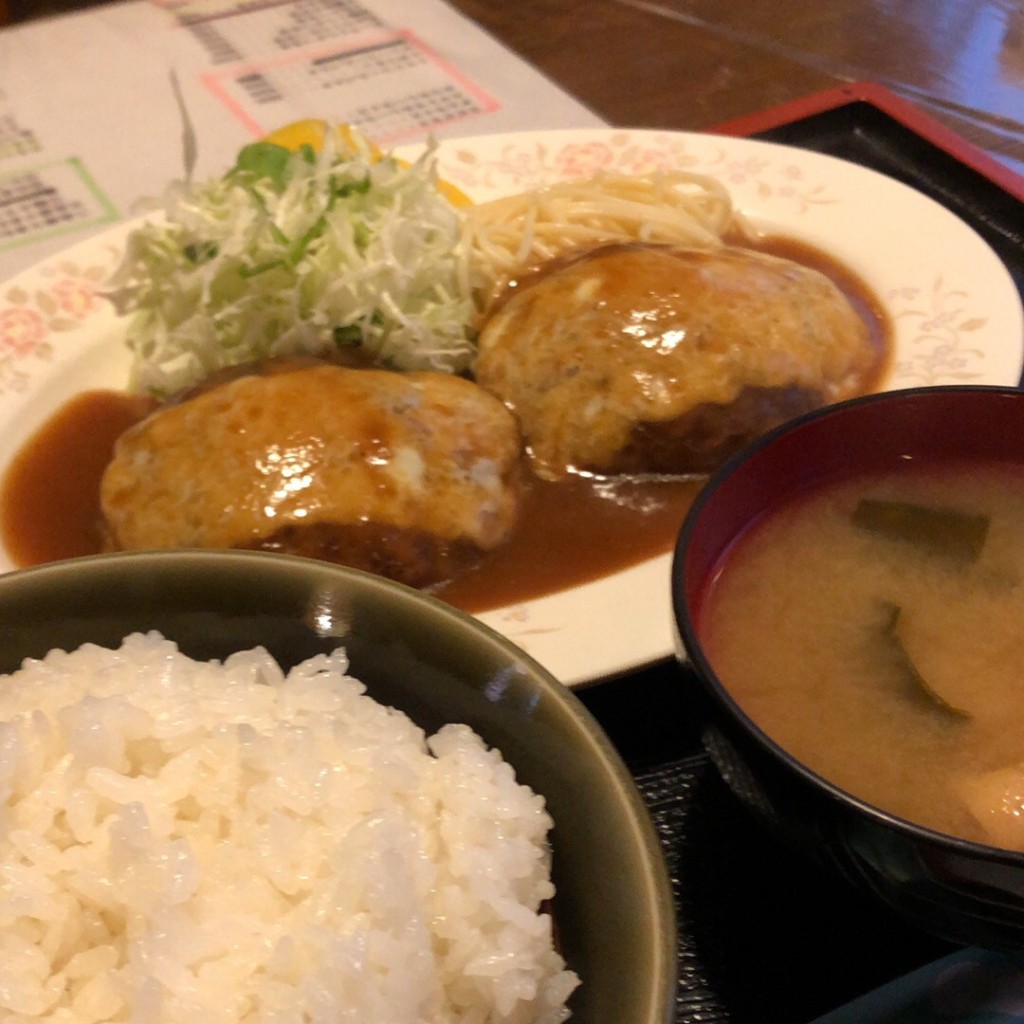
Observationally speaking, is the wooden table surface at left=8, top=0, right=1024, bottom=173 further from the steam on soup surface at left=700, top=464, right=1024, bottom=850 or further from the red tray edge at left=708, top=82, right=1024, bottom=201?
the steam on soup surface at left=700, top=464, right=1024, bottom=850

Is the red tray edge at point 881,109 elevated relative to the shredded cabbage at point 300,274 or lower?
elevated

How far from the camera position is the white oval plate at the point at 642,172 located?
1.82m

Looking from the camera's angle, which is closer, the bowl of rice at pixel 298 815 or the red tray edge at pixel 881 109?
the bowl of rice at pixel 298 815

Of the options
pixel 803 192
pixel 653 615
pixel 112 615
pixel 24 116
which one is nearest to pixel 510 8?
pixel 24 116

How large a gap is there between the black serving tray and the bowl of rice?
0.93 ft

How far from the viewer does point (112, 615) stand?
4.59ft

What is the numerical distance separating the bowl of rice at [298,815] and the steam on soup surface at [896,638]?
0.91 ft

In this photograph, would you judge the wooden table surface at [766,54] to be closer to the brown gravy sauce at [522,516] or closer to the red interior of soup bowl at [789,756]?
the brown gravy sauce at [522,516]

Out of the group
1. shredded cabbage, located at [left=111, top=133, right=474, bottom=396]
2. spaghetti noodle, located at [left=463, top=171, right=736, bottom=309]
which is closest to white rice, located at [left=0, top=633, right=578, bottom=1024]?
shredded cabbage, located at [left=111, top=133, right=474, bottom=396]

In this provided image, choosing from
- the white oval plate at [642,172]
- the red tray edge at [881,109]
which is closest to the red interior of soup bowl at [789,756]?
the white oval plate at [642,172]

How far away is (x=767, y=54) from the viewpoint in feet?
13.5

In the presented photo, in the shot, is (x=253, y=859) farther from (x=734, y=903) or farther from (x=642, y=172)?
(x=642, y=172)

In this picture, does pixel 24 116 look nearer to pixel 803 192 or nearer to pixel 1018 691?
pixel 803 192

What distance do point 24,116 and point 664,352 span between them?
11.3 feet
